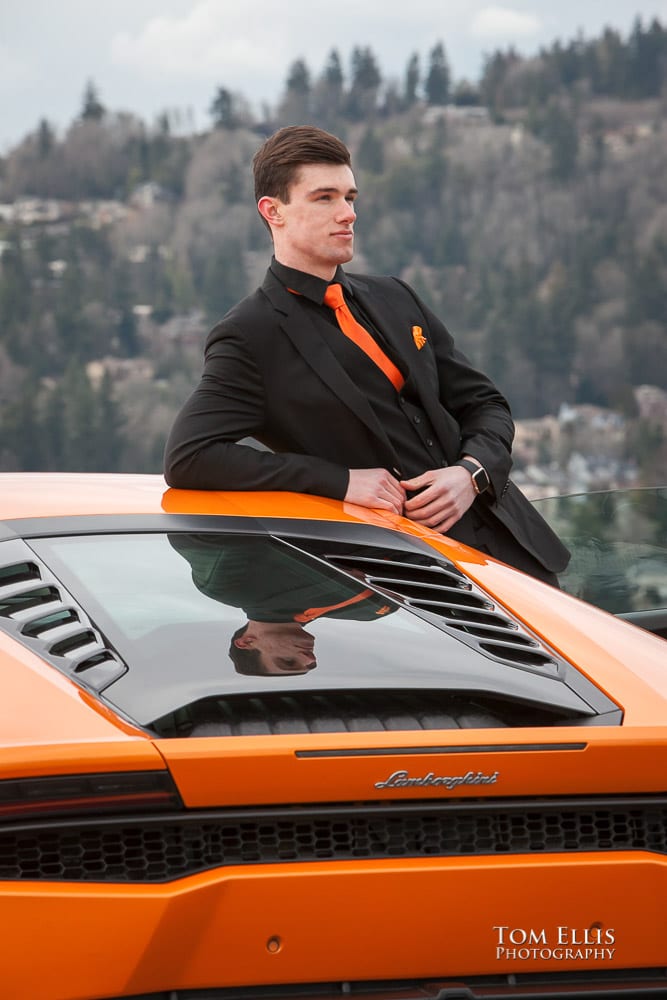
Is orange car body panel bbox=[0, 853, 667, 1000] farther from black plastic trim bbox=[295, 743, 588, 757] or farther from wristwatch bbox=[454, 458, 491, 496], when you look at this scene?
wristwatch bbox=[454, 458, 491, 496]

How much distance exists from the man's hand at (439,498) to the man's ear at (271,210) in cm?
73

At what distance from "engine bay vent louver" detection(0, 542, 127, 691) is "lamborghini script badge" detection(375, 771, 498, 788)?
0.34m

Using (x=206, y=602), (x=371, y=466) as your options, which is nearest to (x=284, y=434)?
(x=371, y=466)

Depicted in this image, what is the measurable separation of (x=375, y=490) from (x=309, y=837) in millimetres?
1196

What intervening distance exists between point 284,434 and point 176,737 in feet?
4.87

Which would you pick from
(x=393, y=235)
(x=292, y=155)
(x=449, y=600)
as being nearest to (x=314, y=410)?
(x=292, y=155)

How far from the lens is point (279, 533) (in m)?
1.98

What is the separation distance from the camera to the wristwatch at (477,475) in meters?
2.77

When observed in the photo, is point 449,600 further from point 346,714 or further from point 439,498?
point 439,498

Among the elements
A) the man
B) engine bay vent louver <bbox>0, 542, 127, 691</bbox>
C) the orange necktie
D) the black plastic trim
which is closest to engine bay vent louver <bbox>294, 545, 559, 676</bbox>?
the black plastic trim

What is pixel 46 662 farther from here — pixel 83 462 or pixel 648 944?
pixel 83 462

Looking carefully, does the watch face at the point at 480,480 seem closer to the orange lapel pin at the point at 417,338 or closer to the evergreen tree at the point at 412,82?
the orange lapel pin at the point at 417,338

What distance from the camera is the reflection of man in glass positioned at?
1.51 m

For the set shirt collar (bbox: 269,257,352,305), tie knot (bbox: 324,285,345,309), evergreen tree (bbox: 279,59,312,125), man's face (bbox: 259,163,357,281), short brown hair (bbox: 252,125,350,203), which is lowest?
tie knot (bbox: 324,285,345,309)
